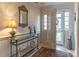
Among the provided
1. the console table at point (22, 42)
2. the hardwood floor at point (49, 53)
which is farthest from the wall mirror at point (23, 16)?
the hardwood floor at point (49, 53)

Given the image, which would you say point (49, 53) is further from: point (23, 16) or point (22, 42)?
point (23, 16)

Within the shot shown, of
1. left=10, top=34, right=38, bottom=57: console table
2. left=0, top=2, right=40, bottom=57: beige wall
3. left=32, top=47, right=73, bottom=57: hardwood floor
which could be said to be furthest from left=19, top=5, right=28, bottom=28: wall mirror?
left=32, top=47, right=73, bottom=57: hardwood floor

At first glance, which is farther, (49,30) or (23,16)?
(49,30)

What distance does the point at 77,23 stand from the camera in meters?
1.40

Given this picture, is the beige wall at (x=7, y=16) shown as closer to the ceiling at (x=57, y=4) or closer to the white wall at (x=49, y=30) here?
the ceiling at (x=57, y=4)

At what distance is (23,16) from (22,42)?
1.19 ft

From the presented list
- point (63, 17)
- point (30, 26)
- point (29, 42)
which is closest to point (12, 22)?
point (30, 26)

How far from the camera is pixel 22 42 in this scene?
4.75 feet

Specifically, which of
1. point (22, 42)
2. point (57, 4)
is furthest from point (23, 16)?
point (57, 4)

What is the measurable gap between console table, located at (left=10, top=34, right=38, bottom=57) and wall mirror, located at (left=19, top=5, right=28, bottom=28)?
0.55 feet

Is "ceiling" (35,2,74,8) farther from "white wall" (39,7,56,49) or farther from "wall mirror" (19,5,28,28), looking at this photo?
"wall mirror" (19,5,28,28)

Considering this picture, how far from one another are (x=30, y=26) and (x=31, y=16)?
5.7 inches

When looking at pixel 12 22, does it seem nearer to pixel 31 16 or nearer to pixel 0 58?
pixel 31 16

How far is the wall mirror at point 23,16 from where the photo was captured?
4.62 feet
